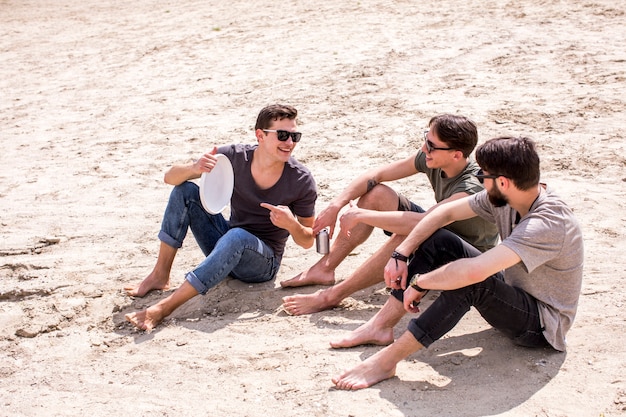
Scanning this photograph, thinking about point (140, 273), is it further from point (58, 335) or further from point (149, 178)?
point (149, 178)

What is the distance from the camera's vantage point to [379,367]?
4035 millimetres

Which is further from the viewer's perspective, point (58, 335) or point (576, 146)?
point (576, 146)

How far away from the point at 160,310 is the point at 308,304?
0.92 m

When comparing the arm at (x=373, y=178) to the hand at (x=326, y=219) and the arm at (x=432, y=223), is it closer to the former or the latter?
the hand at (x=326, y=219)

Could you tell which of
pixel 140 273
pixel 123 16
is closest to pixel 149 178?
pixel 140 273

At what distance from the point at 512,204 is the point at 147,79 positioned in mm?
7238

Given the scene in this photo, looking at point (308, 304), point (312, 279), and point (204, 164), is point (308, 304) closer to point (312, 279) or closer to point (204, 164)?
point (312, 279)

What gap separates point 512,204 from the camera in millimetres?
3898

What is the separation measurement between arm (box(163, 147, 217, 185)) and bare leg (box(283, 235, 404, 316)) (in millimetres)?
969

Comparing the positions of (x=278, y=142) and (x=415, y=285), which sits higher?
(x=278, y=142)

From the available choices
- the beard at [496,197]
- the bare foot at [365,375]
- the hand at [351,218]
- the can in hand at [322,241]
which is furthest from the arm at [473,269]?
the can in hand at [322,241]

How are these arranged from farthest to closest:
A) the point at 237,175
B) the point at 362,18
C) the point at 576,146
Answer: the point at 362,18 → the point at 576,146 → the point at 237,175

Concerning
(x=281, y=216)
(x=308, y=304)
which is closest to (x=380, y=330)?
(x=308, y=304)

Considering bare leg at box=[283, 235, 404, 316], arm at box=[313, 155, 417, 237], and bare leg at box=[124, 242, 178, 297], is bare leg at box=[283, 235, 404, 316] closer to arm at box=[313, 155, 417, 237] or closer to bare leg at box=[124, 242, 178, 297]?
arm at box=[313, 155, 417, 237]
